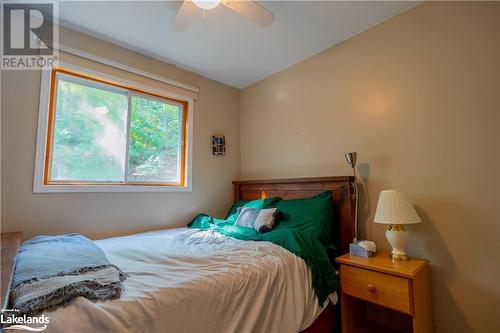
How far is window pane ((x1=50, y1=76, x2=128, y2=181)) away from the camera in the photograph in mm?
2115

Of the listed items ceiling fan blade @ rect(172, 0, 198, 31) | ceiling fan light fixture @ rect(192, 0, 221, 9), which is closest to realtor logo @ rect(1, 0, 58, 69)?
ceiling fan blade @ rect(172, 0, 198, 31)

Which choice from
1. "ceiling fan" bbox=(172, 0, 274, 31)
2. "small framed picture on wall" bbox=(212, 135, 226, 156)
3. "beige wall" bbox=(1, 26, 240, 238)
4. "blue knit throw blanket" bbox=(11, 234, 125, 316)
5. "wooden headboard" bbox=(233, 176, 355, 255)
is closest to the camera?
"blue knit throw blanket" bbox=(11, 234, 125, 316)

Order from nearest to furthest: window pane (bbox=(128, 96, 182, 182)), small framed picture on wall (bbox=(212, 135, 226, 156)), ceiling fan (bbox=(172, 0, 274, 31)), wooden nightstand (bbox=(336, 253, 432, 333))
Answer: wooden nightstand (bbox=(336, 253, 432, 333))
ceiling fan (bbox=(172, 0, 274, 31))
window pane (bbox=(128, 96, 182, 182))
small framed picture on wall (bbox=(212, 135, 226, 156))

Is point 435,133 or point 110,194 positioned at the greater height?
point 435,133

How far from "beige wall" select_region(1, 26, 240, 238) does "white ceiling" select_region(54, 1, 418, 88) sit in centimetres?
22

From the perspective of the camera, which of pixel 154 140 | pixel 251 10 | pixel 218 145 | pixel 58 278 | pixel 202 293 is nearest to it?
pixel 58 278

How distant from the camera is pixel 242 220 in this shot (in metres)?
2.28

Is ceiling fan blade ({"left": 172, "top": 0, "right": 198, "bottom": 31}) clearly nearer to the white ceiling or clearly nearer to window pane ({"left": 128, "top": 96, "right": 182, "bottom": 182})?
the white ceiling

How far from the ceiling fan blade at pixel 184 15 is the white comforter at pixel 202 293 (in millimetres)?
1617

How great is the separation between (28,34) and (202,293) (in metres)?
2.51

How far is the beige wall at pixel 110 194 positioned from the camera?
1840 mm

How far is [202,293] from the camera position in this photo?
1.10 m

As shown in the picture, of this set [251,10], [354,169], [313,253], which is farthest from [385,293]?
[251,10]

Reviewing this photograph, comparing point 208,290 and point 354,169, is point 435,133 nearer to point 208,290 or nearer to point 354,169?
point 354,169
